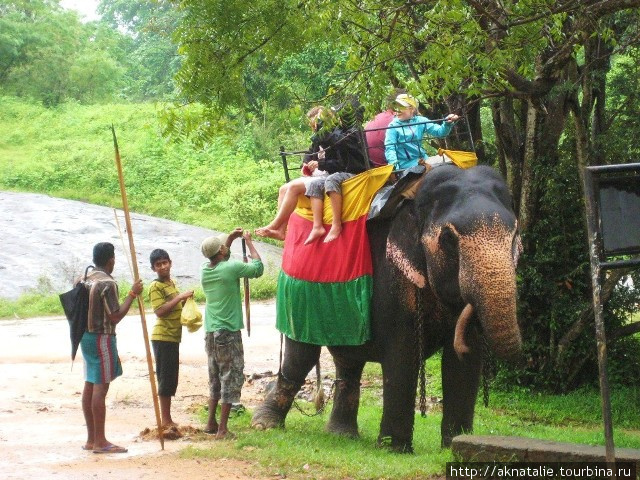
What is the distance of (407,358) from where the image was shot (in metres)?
8.55

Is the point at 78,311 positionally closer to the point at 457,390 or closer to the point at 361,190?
the point at 361,190

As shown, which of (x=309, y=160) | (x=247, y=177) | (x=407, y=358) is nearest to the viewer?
(x=407, y=358)

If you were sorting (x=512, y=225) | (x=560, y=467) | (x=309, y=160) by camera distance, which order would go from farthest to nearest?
1. (x=309, y=160)
2. (x=512, y=225)
3. (x=560, y=467)

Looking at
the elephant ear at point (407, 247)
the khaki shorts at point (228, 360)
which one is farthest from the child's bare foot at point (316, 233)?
the khaki shorts at point (228, 360)

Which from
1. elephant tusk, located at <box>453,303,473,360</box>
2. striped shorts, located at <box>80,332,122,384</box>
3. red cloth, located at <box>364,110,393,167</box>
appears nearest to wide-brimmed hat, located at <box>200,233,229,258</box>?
striped shorts, located at <box>80,332,122,384</box>

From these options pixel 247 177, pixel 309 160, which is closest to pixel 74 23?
pixel 247 177

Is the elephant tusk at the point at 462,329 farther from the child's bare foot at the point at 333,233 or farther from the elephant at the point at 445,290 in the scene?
the child's bare foot at the point at 333,233

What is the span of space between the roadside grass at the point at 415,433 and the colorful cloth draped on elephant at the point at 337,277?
94cm

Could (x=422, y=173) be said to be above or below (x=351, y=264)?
above

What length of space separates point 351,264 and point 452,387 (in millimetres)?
1297

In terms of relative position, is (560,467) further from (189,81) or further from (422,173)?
(189,81)

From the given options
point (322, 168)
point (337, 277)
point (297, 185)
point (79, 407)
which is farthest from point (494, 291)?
point (79, 407)

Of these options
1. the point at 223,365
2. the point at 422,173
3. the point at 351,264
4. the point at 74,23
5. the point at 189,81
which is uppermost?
the point at 74,23

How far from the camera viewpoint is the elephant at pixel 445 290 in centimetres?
768
